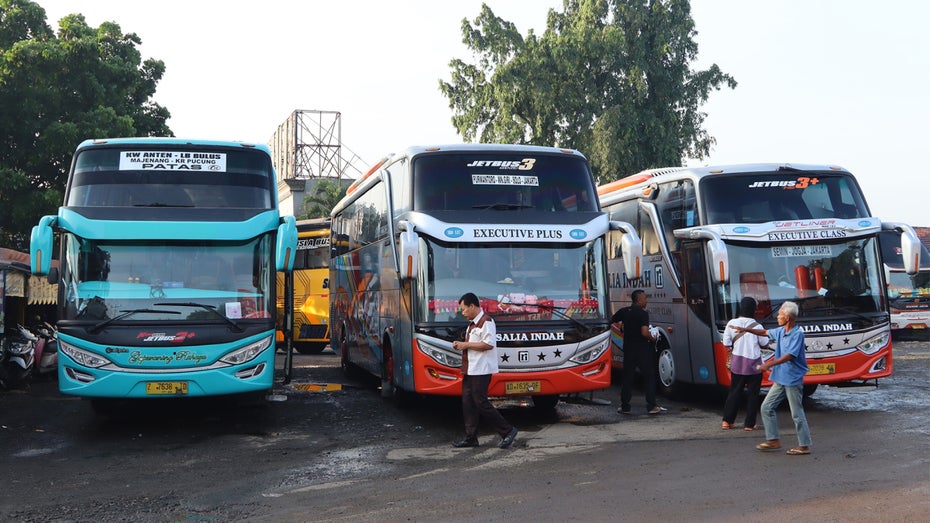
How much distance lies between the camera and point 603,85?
37750 millimetres

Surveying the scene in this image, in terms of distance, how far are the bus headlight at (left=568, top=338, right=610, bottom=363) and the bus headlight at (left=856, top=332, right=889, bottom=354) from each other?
3.60 m

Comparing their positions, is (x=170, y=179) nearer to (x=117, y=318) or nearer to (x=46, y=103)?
(x=117, y=318)

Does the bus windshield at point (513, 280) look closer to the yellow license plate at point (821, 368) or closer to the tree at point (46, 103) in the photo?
the yellow license plate at point (821, 368)

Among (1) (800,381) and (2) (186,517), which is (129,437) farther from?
(1) (800,381)

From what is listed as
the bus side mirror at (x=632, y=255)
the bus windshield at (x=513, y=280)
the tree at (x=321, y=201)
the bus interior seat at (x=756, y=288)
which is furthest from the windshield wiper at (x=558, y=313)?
the tree at (x=321, y=201)

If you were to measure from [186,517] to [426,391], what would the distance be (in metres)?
4.46

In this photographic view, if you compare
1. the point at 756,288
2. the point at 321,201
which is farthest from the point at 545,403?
the point at 321,201

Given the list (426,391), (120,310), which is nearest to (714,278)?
(426,391)

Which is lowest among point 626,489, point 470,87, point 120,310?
point 626,489

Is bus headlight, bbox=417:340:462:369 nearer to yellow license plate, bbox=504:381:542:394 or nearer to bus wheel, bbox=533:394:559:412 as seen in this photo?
yellow license plate, bbox=504:381:542:394

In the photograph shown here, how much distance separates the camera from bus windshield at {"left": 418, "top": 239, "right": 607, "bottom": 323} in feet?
37.6

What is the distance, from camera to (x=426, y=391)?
11.5 m

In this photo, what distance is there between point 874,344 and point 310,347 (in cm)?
1741

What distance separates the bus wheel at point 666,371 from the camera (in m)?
14.6
